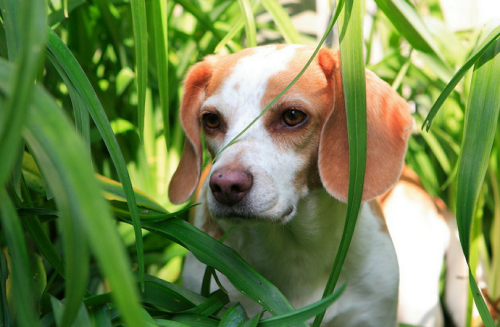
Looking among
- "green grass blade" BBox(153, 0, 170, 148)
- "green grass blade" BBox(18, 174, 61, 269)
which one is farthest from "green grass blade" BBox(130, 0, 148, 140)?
"green grass blade" BBox(18, 174, 61, 269)

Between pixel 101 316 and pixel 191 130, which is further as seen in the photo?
pixel 191 130

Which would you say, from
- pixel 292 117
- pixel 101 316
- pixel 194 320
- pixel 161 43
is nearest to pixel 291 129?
pixel 292 117

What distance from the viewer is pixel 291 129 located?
1.25m

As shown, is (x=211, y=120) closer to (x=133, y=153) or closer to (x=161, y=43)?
(x=161, y=43)

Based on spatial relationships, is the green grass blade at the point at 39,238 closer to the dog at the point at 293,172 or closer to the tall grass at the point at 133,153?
the tall grass at the point at 133,153

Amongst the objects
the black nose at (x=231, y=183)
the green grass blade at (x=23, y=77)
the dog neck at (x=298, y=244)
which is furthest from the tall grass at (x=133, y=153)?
the dog neck at (x=298, y=244)

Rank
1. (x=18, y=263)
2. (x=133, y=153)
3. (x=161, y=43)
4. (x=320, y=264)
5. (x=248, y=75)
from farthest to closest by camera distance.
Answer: (x=133, y=153), (x=320, y=264), (x=248, y=75), (x=161, y=43), (x=18, y=263)

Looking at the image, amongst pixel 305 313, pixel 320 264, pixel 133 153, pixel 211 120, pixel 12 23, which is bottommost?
pixel 305 313

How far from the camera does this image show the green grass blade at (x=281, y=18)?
5.13 feet

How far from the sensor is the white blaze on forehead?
1.24 meters

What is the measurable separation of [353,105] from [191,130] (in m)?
0.71

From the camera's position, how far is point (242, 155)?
112 centimetres

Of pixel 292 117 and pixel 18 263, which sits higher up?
pixel 292 117

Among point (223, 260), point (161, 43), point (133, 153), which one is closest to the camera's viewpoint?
point (223, 260)
